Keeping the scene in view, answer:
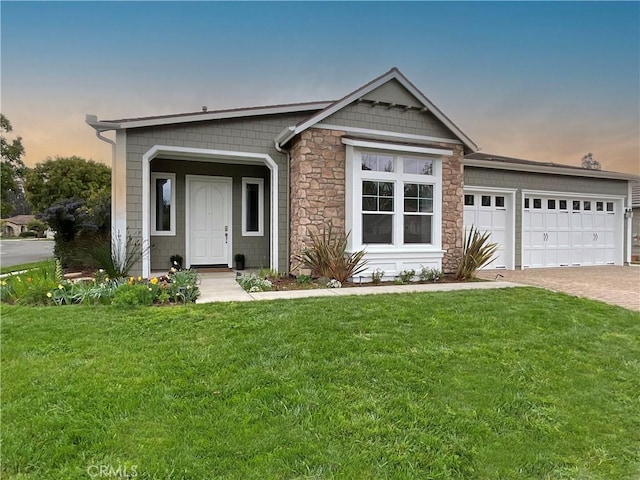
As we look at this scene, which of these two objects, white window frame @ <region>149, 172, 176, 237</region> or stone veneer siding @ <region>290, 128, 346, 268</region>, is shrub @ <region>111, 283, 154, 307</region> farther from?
white window frame @ <region>149, 172, 176, 237</region>

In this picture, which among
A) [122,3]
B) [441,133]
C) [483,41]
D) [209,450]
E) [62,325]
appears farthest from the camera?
[483,41]

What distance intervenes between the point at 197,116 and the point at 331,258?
4.27 metres

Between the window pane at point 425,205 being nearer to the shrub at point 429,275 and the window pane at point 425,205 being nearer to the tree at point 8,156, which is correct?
the shrub at point 429,275

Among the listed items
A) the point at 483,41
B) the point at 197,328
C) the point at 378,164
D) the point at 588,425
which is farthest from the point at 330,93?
the point at 588,425

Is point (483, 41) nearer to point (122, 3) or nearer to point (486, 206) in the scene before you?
point (486, 206)

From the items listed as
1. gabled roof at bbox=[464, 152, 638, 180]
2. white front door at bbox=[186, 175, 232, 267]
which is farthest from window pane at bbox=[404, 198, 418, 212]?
white front door at bbox=[186, 175, 232, 267]

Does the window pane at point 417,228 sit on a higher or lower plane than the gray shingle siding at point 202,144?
lower

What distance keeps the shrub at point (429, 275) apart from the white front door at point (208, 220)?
5.25m

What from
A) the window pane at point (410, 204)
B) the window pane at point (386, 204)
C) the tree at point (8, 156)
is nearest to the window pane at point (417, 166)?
the window pane at point (410, 204)

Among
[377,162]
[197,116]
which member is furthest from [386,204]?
[197,116]

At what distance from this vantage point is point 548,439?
2.50 metres

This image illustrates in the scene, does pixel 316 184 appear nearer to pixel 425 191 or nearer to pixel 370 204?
pixel 370 204

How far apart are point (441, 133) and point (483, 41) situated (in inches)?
169

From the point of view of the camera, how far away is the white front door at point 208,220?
9.93 meters
